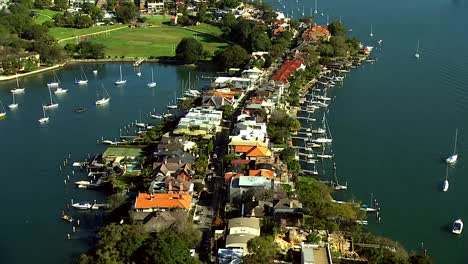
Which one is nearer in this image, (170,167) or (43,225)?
(43,225)

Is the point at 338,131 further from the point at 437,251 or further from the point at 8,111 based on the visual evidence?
the point at 8,111

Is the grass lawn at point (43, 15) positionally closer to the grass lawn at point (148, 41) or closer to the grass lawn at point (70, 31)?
the grass lawn at point (70, 31)

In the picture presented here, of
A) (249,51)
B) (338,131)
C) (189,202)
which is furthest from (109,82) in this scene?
(189,202)

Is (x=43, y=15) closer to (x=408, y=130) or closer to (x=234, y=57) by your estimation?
(x=234, y=57)

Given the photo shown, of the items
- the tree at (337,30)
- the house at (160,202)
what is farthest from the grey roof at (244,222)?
the tree at (337,30)

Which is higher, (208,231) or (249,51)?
(249,51)

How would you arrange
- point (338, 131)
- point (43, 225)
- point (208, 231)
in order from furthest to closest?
1. point (338, 131)
2. point (43, 225)
3. point (208, 231)

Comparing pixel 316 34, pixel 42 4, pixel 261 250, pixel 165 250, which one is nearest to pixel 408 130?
pixel 261 250

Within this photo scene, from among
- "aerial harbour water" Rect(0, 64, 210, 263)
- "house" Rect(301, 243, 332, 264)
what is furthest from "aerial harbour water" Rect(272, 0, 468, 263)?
"aerial harbour water" Rect(0, 64, 210, 263)
